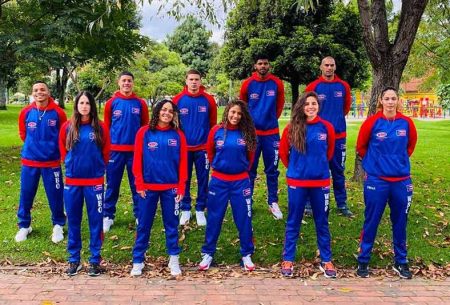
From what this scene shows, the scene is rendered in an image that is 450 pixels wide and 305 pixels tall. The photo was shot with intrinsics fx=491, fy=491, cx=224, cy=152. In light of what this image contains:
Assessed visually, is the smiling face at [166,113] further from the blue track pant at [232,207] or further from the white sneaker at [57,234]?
the white sneaker at [57,234]

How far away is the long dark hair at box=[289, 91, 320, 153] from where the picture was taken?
5.20m

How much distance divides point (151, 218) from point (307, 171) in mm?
1743

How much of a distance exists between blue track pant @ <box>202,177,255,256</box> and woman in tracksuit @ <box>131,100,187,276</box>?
14.5 inches

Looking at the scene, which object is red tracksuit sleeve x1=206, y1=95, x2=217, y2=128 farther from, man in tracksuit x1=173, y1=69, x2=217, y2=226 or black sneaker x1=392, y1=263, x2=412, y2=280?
black sneaker x1=392, y1=263, x2=412, y2=280

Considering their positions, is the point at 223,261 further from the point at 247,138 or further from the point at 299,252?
the point at 247,138

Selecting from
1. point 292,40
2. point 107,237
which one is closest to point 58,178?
point 107,237

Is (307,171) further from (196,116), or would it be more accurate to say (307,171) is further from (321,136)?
(196,116)

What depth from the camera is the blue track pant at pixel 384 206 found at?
520cm

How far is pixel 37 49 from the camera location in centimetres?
988

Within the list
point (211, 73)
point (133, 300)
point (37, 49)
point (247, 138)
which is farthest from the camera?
point (211, 73)

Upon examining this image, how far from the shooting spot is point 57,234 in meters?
6.17

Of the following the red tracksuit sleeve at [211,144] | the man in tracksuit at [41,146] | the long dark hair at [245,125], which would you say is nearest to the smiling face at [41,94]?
the man in tracksuit at [41,146]

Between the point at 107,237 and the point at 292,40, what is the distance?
7.93 metres

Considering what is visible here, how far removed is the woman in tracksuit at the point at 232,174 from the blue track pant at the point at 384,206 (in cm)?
127
